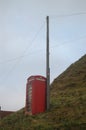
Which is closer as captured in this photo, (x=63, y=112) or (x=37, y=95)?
(x=63, y=112)

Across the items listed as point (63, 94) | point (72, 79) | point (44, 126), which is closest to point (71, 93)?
point (63, 94)

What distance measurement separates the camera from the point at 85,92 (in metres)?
23.2

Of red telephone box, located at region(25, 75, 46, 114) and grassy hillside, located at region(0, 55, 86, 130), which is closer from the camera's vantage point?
grassy hillside, located at region(0, 55, 86, 130)

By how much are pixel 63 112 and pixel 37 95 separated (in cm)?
265

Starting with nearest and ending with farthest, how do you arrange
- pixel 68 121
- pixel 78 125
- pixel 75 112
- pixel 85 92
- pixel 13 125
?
pixel 78 125 → pixel 68 121 → pixel 75 112 → pixel 13 125 → pixel 85 92

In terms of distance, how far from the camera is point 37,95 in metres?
22.1

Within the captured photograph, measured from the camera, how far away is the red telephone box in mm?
22078

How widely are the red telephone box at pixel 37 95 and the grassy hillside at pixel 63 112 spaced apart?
23.0 inches

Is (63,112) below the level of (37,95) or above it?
below

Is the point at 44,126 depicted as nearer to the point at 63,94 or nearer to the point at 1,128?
the point at 1,128

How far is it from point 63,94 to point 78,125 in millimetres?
8332

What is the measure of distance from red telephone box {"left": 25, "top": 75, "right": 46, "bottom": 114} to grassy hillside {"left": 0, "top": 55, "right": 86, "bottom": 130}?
58 cm

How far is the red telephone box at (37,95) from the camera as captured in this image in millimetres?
22078

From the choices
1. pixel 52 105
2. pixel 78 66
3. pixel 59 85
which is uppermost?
pixel 78 66
